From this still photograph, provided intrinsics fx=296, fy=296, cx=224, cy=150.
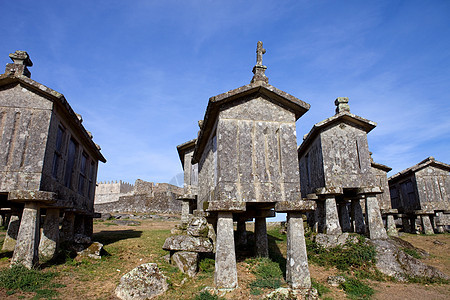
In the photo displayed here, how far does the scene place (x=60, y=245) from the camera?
11586 millimetres

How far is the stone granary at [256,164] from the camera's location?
24.3 feet

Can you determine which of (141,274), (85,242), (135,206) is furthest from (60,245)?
(135,206)

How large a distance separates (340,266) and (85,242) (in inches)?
380

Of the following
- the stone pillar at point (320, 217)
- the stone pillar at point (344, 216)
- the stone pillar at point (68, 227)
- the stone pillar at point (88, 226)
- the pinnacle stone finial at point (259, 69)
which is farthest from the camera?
the stone pillar at point (88, 226)

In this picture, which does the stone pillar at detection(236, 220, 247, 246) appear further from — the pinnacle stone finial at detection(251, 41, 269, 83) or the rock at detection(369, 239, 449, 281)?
the pinnacle stone finial at detection(251, 41, 269, 83)

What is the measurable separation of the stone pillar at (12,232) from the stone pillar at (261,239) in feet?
31.5

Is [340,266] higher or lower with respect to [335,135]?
lower

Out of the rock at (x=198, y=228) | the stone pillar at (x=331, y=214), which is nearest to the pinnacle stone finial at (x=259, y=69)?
the rock at (x=198, y=228)

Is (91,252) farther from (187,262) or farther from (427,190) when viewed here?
(427,190)

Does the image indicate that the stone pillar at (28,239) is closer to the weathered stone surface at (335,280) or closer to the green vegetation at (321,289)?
the green vegetation at (321,289)

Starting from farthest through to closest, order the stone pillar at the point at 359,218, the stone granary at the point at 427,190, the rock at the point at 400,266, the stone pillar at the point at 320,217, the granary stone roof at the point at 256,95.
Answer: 1. the stone granary at the point at 427,190
2. the stone pillar at the point at 359,218
3. the stone pillar at the point at 320,217
4. the rock at the point at 400,266
5. the granary stone roof at the point at 256,95

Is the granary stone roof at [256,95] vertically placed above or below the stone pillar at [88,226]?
above

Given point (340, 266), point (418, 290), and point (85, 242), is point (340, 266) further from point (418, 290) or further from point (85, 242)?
point (85, 242)

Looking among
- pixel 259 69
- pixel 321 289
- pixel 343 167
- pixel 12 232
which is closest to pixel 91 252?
pixel 12 232
